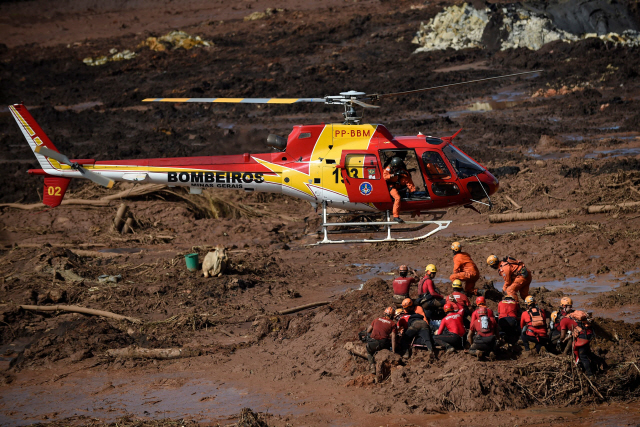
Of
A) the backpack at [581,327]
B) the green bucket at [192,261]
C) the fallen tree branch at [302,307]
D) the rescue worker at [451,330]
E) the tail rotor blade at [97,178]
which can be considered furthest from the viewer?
the green bucket at [192,261]

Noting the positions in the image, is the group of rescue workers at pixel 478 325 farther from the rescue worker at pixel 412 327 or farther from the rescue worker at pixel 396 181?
the rescue worker at pixel 396 181

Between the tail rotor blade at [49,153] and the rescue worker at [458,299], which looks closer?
the rescue worker at [458,299]

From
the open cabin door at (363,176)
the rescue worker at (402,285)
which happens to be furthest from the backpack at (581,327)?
the open cabin door at (363,176)

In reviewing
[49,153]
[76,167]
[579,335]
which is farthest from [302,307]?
[579,335]

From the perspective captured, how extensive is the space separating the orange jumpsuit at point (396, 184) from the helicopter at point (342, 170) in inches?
4.6

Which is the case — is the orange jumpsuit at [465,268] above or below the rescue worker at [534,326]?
→ above

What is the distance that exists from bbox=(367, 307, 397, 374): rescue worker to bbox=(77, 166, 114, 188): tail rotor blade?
511cm

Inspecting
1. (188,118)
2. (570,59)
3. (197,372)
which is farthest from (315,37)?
(197,372)

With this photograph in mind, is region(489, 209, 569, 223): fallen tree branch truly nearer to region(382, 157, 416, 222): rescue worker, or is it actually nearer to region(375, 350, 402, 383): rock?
region(382, 157, 416, 222): rescue worker

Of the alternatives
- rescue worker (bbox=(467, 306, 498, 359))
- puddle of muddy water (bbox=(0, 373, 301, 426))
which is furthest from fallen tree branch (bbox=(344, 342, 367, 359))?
rescue worker (bbox=(467, 306, 498, 359))

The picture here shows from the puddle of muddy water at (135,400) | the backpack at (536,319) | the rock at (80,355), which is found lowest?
the puddle of muddy water at (135,400)

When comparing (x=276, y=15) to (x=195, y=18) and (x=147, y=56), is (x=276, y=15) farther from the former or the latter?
(x=147, y=56)

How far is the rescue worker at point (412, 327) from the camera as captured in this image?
10.1 m

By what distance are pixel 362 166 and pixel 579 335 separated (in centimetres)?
510
